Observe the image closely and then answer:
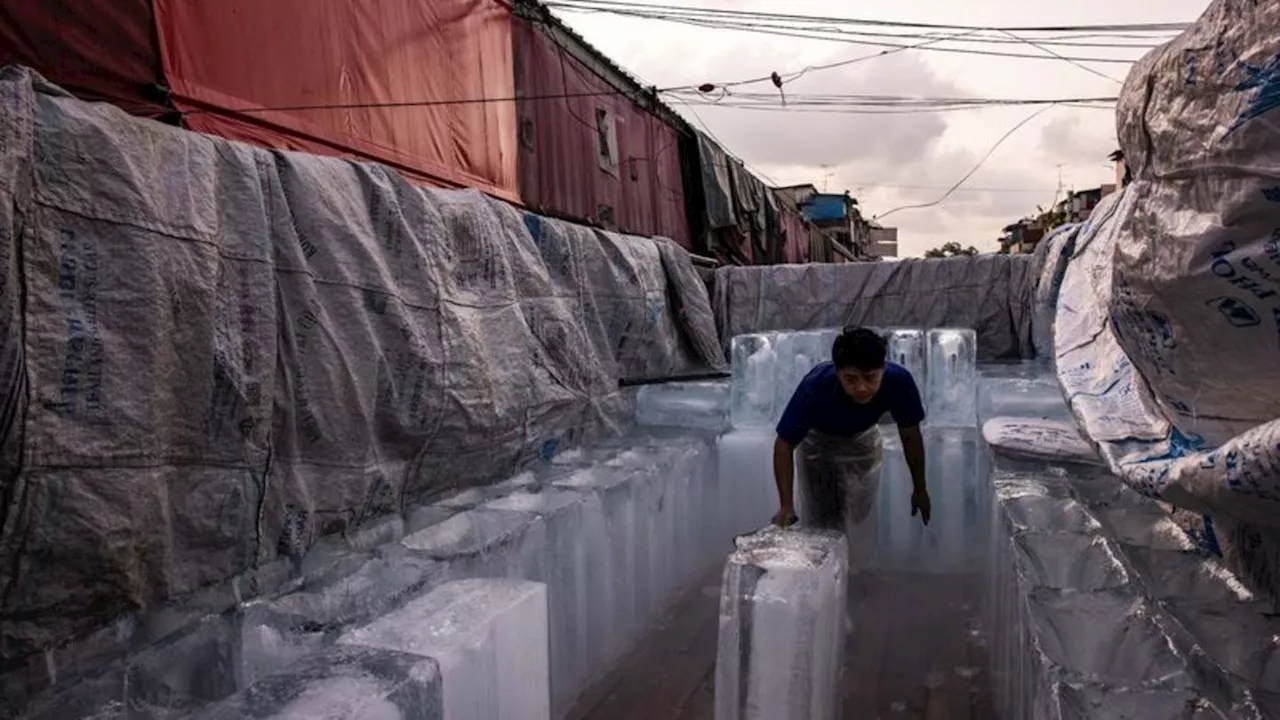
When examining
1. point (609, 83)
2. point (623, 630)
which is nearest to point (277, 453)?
point (623, 630)

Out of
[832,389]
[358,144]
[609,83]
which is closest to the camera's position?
[832,389]

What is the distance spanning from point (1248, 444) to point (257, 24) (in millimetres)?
4179

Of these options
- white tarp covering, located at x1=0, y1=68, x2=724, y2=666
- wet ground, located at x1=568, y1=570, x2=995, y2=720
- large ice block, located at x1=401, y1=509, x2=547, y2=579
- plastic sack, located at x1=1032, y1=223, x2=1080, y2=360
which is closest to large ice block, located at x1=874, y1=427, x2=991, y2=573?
wet ground, located at x1=568, y1=570, x2=995, y2=720

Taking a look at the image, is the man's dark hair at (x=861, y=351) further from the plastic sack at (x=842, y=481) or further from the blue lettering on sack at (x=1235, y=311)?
the blue lettering on sack at (x=1235, y=311)

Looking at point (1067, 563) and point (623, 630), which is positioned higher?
point (1067, 563)

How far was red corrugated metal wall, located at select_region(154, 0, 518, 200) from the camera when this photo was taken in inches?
141

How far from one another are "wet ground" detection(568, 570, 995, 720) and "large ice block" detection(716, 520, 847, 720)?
2.23 feet

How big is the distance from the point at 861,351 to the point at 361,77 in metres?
3.35

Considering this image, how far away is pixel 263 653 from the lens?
1.81 metres

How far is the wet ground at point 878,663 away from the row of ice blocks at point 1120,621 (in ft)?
1.11

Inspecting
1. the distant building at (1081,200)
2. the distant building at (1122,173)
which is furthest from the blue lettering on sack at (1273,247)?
the distant building at (1081,200)

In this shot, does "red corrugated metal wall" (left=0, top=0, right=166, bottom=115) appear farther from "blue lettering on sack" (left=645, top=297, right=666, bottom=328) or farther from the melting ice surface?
"blue lettering on sack" (left=645, top=297, right=666, bottom=328)

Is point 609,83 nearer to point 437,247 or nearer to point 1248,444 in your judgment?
point 437,247

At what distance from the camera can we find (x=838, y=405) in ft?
10.6
